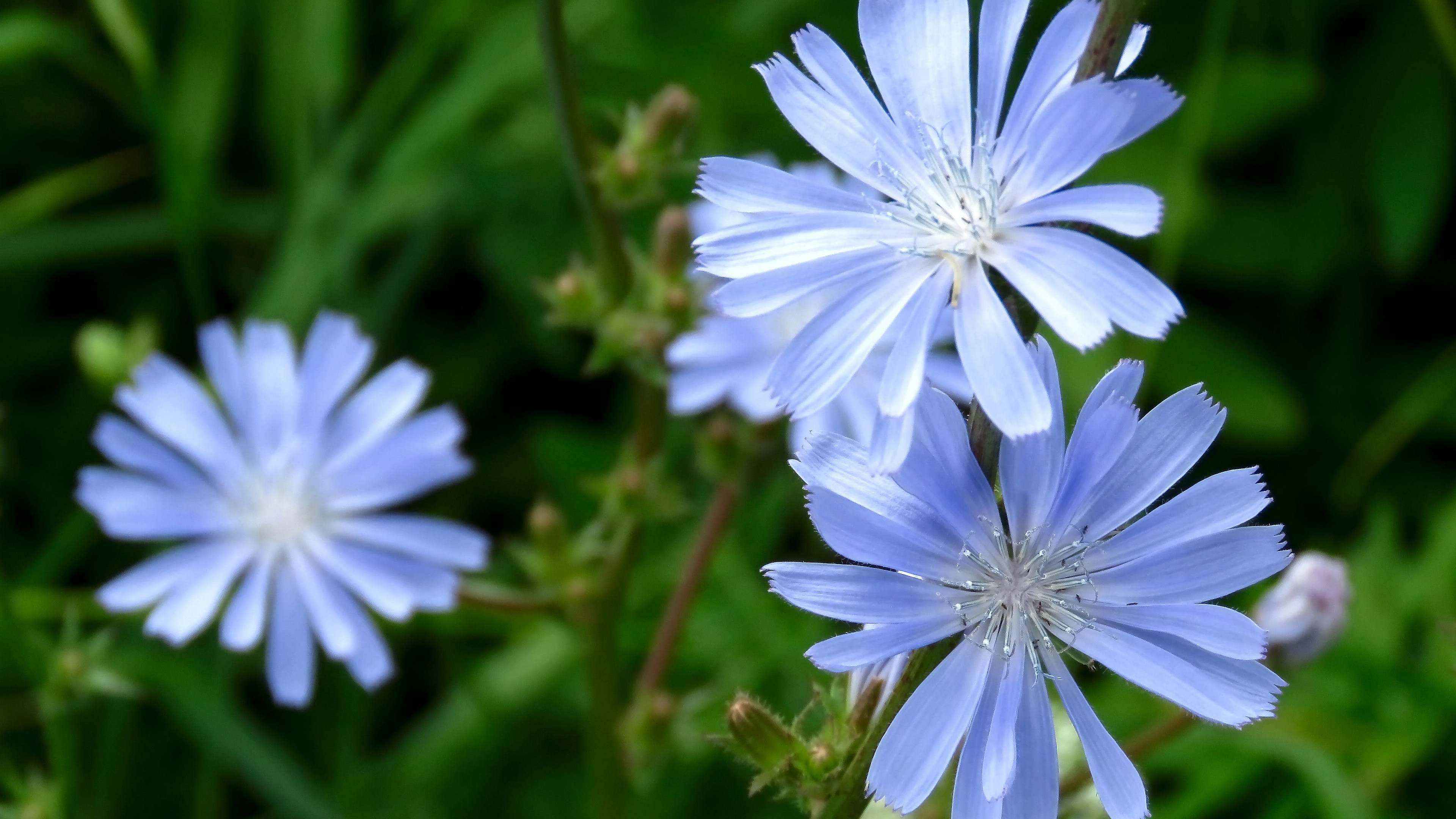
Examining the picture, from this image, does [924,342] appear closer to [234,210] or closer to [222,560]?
[222,560]

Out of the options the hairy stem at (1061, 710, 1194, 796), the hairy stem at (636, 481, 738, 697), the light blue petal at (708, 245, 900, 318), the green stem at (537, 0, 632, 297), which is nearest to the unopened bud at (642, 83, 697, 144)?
the green stem at (537, 0, 632, 297)

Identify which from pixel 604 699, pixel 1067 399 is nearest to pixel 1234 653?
pixel 604 699

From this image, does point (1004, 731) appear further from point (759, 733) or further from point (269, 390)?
point (269, 390)

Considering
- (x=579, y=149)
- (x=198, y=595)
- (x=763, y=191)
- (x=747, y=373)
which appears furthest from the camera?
(x=747, y=373)

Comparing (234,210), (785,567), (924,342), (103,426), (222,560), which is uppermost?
(234,210)

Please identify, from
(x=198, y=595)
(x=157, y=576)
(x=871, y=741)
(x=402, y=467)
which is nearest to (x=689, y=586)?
(x=402, y=467)

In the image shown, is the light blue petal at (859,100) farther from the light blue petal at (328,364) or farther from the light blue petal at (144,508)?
the light blue petal at (144,508)

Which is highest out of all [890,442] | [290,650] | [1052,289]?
[290,650]
